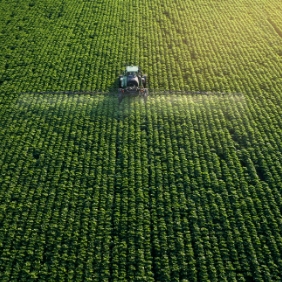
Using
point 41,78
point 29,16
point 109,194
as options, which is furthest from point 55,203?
point 29,16

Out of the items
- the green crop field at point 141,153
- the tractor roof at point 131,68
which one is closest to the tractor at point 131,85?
the tractor roof at point 131,68

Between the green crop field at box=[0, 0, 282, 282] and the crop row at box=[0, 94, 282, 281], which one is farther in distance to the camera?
the green crop field at box=[0, 0, 282, 282]

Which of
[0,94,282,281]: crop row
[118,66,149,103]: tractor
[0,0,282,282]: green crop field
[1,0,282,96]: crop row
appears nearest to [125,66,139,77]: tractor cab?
[118,66,149,103]: tractor

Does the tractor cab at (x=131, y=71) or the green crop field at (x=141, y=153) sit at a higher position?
the tractor cab at (x=131, y=71)

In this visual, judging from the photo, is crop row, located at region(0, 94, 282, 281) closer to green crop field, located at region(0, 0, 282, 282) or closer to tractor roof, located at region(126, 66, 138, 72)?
green crop field, located at region(0, 0, 282, 282)

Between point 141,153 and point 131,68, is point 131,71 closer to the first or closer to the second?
point 131,68

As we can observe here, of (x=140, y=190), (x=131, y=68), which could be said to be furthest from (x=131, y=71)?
(x=140, y=190)

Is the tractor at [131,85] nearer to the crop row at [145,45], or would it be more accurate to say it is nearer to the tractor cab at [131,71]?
the tractor cab at [131,71]

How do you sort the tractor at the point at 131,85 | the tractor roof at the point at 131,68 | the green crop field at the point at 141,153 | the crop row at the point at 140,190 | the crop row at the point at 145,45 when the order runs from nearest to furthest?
1. the crop row at the point at 140,190
2. the green crop field at the point at 141,153
3. the tractor at the point at 131,85
4. the tractor roof at the point at 131,68
5. the crop row at the point at 145,45
